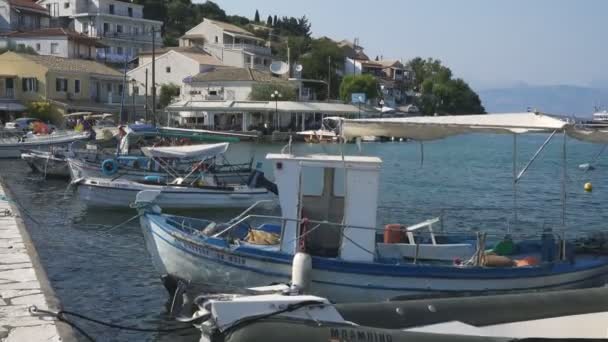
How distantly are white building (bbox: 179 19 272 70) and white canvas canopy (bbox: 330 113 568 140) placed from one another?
7908 centimetres

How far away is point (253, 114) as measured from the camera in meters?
75.7

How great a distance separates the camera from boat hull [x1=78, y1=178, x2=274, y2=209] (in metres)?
25.2

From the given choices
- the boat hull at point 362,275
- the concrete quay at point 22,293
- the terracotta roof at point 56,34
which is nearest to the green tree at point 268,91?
the terracotta roof at point 56,34

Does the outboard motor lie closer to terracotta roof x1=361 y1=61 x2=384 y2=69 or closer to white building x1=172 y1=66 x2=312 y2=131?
white building x1=172 y1=66 x2=312 y2=131

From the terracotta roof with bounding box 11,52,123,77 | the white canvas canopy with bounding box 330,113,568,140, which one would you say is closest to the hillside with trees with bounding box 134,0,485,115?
the terracotta roof with bounding box 11,52,123,77

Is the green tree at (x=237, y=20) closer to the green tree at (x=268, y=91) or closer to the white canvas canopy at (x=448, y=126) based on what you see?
the green tree at (x=268, y=91)

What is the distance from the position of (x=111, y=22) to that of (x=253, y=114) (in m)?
31.4

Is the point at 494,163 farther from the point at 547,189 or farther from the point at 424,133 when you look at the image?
the point at 424,133

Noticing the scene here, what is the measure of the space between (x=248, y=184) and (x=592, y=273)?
645 inches

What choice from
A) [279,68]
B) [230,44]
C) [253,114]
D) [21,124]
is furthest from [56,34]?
[21,124]

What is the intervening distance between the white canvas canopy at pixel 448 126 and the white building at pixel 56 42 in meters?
71.5

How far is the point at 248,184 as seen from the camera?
2808 cm

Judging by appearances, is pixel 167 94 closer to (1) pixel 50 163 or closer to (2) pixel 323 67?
(2) pixel 323 67

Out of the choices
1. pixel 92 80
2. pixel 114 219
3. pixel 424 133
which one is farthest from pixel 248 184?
pixel 92 80
